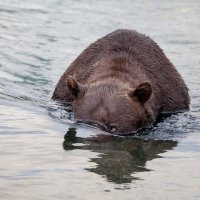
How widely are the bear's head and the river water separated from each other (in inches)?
7.3

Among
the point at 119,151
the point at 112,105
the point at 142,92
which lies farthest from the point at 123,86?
the point at 119,151

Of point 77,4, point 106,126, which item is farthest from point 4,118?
point 77,4

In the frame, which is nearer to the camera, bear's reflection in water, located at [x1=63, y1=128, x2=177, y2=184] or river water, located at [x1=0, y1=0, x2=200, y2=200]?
river water, located at [x1=0, y1=0, x2=200, y2=200]

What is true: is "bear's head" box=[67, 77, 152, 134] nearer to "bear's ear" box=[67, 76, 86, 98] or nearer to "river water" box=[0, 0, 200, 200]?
"bear's ear" box=[67, 76, 86, 98]

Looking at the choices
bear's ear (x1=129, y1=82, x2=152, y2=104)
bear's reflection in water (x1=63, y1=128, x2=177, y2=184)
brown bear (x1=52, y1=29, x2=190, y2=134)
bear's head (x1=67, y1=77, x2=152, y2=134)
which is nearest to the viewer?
bear's reflection in water (x1=63, y1=128, x2=177, y2=184)

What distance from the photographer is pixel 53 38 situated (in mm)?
16984

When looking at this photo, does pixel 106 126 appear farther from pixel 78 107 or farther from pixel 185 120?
pixel 185 120

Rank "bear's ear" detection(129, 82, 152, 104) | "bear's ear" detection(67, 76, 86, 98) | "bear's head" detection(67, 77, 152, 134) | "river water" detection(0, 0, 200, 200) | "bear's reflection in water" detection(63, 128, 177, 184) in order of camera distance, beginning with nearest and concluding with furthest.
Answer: "river water" detection(0, 0, 200, 200)
"bear's reflection in water" detection(63, 128, 177, 184)
"bear's head" detection(67, 77, 152, 134)
"bear's ear" detection(129, 82, 152, 104)
"bear's ear" detection(67, 76, 86, 98)

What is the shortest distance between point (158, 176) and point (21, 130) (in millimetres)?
2298

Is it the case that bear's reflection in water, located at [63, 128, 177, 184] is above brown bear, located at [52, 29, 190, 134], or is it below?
below

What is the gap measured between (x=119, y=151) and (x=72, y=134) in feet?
3.09

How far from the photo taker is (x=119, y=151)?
874cm

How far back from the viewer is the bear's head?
9586 mm

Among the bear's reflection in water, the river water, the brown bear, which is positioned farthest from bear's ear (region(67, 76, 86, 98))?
the bear's reflection in water
